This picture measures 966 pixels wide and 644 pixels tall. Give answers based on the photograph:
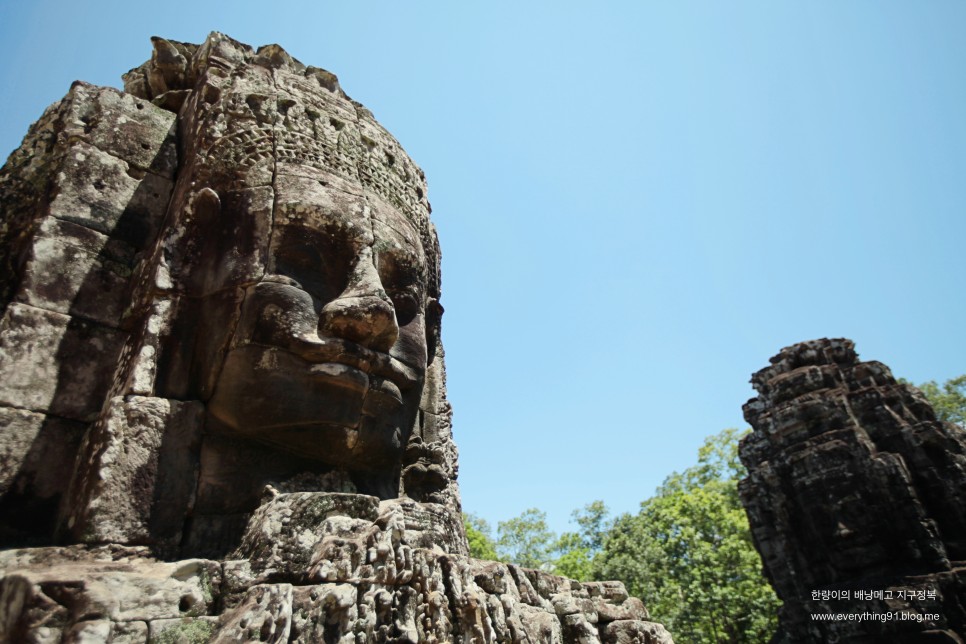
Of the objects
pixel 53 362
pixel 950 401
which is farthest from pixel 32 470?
pixel 950 401

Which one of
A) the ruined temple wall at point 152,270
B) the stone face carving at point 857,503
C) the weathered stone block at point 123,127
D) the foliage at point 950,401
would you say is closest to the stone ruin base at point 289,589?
the ruined temple wall at point 152,270

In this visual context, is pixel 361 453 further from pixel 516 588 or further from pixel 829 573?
pixel 829 573

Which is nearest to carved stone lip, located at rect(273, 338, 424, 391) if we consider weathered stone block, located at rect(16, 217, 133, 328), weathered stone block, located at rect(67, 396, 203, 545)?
weathered stone block, located at rect(67, 396, 203, 545)

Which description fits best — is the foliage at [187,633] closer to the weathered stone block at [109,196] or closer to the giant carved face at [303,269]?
the giant carved face at [303,269]

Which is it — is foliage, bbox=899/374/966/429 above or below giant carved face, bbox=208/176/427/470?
above

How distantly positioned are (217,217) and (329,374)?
1102mm

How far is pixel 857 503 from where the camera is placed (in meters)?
9.57

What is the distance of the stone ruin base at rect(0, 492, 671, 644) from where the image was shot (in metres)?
1.71

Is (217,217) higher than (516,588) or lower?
higher

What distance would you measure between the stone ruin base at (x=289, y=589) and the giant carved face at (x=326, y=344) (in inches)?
13.5

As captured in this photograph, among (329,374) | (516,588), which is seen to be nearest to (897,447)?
(516,588)

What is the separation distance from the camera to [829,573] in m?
9.70

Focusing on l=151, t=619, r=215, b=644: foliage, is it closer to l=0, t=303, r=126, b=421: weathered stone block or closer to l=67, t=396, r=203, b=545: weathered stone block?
l=67, t=396, r=203, b=545: weathered stone block

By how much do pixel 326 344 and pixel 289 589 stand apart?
1.07m
